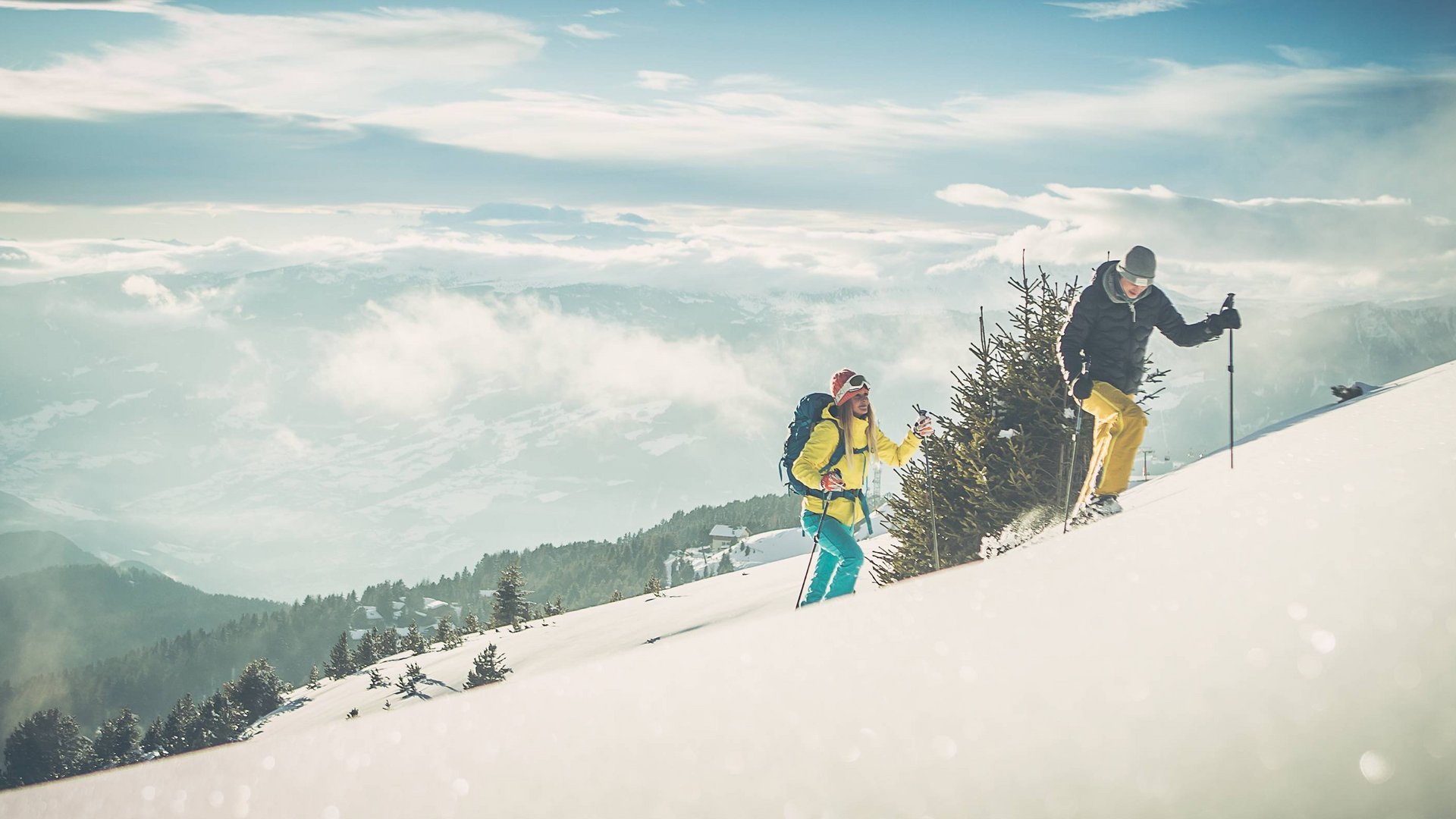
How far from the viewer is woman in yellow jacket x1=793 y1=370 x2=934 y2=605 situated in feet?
29.2

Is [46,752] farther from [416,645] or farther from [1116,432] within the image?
[1116,432]

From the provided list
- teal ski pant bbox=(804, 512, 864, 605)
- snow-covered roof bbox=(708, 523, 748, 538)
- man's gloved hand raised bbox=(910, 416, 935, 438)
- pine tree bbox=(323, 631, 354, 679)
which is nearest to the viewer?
teal ski pant bbox=(804, 512, 864, 605)

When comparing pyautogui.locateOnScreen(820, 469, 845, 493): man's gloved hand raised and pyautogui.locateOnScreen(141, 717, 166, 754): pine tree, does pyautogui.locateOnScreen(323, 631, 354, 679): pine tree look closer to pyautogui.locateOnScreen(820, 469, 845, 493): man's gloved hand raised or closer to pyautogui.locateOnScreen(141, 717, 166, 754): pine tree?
pyautogui.locateOnScreen(141, 717, 166, 754): pine tree

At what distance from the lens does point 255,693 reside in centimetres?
7588

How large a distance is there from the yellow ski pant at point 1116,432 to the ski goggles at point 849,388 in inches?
108

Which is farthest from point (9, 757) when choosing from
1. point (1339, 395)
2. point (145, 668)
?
point (1339, 395)

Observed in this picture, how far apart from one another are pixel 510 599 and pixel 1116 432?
142 ft

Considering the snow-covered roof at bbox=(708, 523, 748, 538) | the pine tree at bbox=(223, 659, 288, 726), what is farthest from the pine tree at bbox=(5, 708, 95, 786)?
the snow-covered roof at bbox=(708, 523, 748, 538)

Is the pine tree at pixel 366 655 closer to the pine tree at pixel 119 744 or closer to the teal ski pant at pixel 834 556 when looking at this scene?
the pine tree at pixel 119 744

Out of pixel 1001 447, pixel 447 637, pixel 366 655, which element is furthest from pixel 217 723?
pixel 1001 447

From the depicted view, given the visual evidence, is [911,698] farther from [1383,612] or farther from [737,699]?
[1383,612]

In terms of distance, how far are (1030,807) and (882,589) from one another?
177 cm

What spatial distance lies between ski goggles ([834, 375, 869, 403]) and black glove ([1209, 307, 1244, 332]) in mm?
3973

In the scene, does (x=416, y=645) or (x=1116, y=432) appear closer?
(x=1116, y=432)
